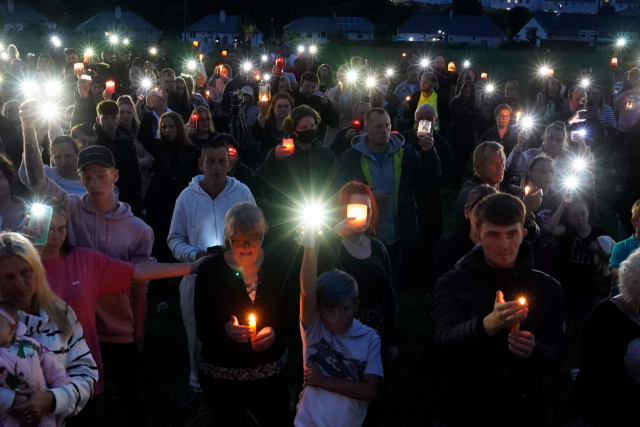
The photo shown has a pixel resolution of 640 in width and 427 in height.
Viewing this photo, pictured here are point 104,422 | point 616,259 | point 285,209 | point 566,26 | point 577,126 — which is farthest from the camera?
point 566,26

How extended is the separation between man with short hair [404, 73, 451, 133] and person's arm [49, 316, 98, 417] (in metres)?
7.56

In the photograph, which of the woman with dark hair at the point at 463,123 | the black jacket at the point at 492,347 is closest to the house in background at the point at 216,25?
the woman with dark hair at the point at 463,123

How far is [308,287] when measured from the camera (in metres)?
3.41

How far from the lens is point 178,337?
6.08 m

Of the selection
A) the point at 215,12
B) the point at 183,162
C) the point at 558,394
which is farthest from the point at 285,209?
the point at 215,12

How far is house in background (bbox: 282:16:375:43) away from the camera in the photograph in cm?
8712

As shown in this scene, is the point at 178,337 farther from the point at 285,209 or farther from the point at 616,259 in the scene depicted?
the point at 616,259

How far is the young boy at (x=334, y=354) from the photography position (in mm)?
3355

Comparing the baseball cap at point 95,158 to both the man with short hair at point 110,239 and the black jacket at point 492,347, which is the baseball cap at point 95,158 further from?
the black jacket at point 492,347

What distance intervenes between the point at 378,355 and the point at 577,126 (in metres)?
5.95

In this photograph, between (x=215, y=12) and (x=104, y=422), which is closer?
(x=104, y=422)

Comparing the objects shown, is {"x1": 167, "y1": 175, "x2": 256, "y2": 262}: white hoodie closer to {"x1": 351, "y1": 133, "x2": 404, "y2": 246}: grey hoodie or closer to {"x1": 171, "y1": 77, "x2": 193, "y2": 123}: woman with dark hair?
{"x1": 351, "y1": 133, "x2": 404, "y2": 246}: grey hoodie

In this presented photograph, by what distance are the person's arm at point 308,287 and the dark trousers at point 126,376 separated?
1.22 metres

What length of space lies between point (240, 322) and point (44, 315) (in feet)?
3.29
